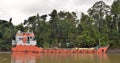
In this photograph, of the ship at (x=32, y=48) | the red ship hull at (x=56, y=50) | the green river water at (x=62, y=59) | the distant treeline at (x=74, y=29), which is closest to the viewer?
the green river water at (x=62, y=59)

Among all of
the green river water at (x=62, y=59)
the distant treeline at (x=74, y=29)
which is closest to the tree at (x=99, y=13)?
the distant treeline at (x=74, y=29)

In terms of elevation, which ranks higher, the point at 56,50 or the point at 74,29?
the point at 74,29

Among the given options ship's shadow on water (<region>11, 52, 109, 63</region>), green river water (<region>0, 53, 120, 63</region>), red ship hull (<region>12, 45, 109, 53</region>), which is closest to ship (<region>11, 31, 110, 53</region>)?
red ship hull (<region>12, 45, 109, 53</region>)

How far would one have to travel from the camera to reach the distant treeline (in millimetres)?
49000

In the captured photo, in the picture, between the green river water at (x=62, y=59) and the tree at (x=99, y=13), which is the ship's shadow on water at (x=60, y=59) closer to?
the green river water at (x=62, y=59)

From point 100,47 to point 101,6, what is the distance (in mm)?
10807

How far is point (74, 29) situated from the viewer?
5328cm

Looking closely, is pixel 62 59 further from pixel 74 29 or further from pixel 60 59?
pixel 74 29

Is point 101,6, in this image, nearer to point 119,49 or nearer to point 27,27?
point 119,49

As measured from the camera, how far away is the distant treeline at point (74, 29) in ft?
161

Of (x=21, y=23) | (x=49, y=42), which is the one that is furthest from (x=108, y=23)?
(x=21, y=23)

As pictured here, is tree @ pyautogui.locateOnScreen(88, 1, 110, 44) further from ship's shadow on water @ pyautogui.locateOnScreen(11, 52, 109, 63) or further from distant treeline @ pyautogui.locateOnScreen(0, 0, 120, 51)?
ship's shadow on water @ pyautogui.locateOnScreen(11, 52, 109, 63)

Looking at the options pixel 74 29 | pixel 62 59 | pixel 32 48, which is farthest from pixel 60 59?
pixel 74 29

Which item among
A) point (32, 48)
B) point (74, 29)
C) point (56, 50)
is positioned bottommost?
point (56, 50)
